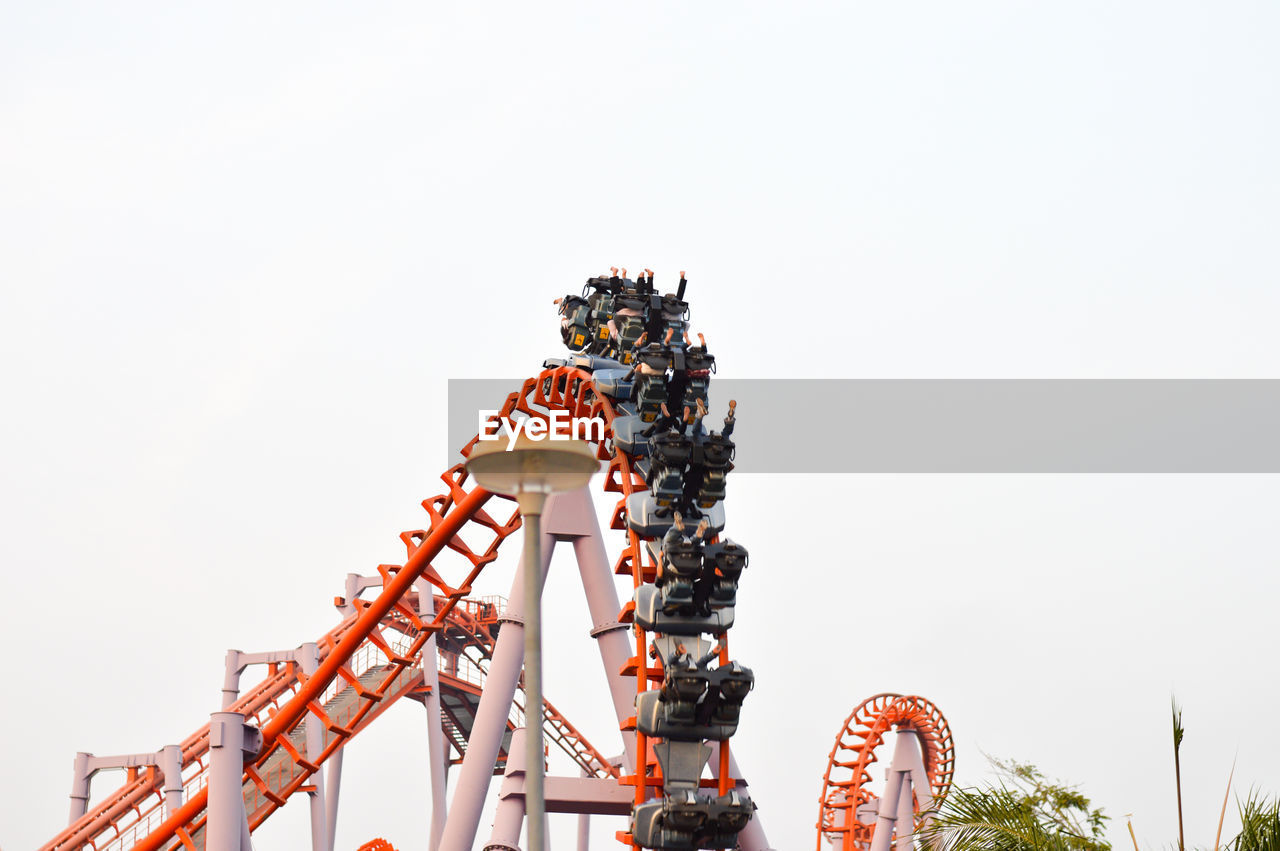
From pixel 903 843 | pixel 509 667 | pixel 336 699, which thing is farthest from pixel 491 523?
pixel 336 699

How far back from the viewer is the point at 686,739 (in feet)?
47.5

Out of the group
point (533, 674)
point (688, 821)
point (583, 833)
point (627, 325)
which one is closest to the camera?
point (533, 674)

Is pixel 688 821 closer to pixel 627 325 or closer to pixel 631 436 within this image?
pixel 631 436

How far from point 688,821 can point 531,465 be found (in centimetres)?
834

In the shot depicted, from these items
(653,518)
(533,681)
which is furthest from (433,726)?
(533,681)

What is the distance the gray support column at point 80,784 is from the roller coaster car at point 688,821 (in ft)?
37.6

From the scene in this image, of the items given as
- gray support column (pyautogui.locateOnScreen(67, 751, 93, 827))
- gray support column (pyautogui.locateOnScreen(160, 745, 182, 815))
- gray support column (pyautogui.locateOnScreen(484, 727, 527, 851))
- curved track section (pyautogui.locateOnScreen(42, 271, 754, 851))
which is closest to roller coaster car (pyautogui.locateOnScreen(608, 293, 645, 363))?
curved track section (pyautogui.locateOnScreen(42, 271, 754, 851))

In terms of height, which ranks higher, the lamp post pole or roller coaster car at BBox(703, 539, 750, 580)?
roller coaster car at BBox(703, 539, 750, 580)

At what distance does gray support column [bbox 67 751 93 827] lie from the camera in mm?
22281

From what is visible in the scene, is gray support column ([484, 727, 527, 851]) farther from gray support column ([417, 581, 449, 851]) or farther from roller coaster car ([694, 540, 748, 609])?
gray support column ([417, 581, 449, 851])

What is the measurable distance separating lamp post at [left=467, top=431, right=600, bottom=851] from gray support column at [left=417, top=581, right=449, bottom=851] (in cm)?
1889

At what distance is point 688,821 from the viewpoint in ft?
46.1

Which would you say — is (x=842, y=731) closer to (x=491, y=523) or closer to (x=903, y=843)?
(x=903, y=843)

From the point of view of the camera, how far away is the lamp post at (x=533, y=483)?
644 centimetres
